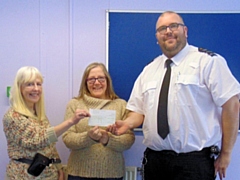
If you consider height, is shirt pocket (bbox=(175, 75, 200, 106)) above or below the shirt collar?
below

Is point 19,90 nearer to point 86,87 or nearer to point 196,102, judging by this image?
point 86,87

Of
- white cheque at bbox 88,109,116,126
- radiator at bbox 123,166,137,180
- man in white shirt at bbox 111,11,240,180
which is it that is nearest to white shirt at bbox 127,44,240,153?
man in white shirt at bbox 111,11,240,180

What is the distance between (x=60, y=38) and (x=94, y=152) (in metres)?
1.13

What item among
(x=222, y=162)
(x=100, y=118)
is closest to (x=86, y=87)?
(x=100, y=118)

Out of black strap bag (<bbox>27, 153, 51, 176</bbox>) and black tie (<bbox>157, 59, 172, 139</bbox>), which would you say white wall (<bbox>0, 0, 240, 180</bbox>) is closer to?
black strap bag (<bbox>27, 153, 51, 176</bbox>)

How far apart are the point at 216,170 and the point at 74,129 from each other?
42.6 inches

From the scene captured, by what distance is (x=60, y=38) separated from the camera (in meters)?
2.41

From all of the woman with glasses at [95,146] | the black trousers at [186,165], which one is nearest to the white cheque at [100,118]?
the woman with glasses at [95,146]

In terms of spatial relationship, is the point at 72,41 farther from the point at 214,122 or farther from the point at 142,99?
the point at 214,122

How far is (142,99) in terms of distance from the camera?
197 centimetres

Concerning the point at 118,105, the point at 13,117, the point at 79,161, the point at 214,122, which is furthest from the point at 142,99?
the point at 13,117

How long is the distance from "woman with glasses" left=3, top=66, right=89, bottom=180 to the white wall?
47 cm

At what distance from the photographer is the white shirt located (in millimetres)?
1625

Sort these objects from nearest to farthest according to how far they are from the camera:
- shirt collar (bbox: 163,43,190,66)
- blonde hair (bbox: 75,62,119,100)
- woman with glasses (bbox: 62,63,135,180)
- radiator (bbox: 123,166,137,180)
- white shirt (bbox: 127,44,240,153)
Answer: white shirt (bbox: 127,44,240,153)
shirt collar (bbox: 163,43,190,66)
woman with glasses (bbox: 62,63,135,180)
blonde hair (bbox: 75,62,119,100)
radiator (bbox: 123,166,137,180)
